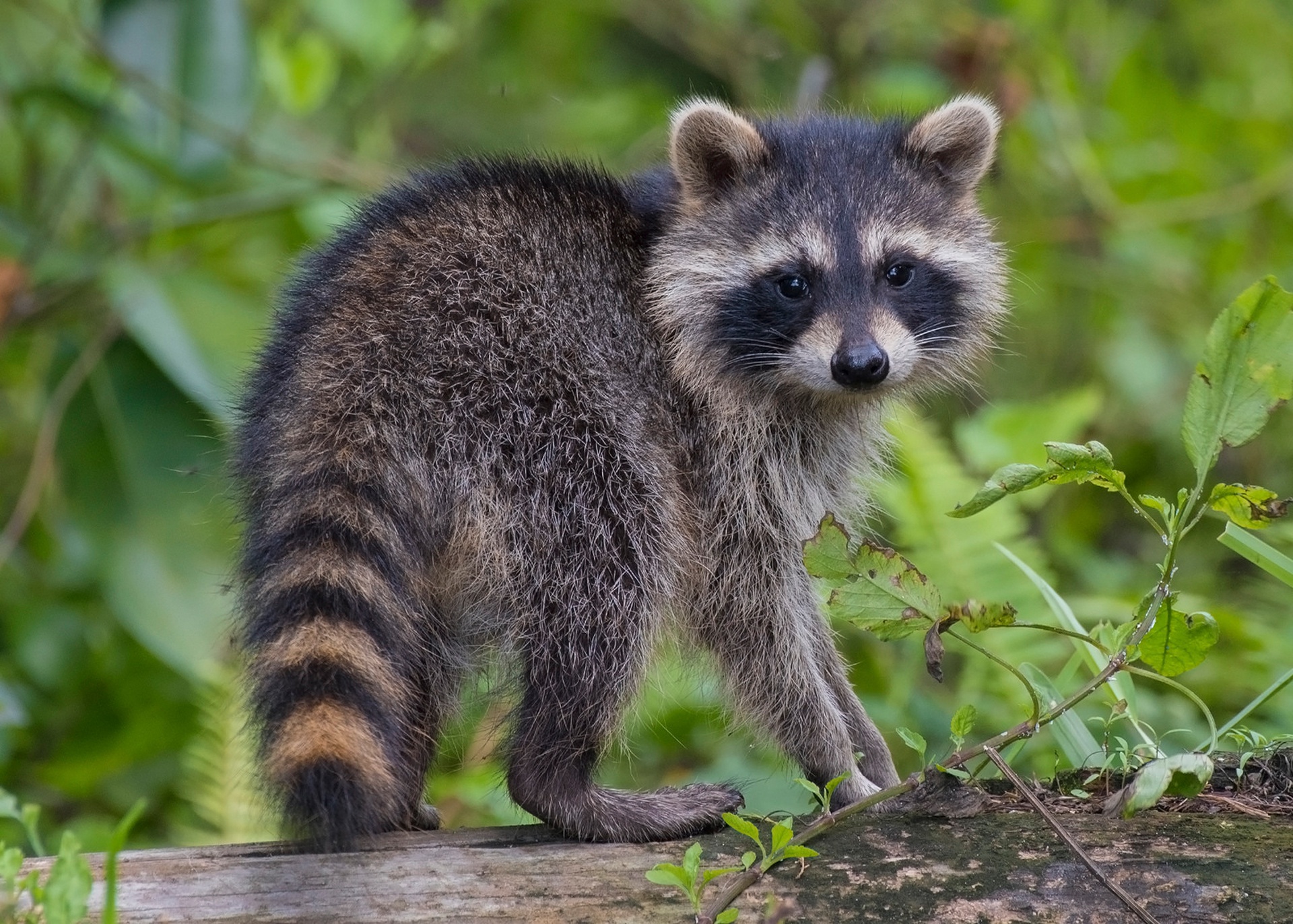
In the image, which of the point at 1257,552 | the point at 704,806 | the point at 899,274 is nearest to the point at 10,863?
the point at 704,806

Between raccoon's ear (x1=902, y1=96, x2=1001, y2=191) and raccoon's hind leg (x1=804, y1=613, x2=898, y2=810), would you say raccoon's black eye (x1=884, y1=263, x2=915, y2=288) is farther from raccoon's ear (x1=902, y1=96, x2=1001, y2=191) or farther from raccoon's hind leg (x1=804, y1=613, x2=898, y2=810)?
raccoon's hind leg (x1=804, y1=613, x2=898, y2=810)

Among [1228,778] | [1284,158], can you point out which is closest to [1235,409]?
[1228,778]

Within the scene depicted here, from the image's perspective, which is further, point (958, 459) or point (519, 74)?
point (519, 74)

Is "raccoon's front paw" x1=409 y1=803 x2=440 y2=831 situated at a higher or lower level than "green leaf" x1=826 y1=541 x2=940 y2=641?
lower

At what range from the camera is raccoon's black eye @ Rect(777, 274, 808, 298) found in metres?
4.22

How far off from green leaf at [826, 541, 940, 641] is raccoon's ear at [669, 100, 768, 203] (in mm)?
1714

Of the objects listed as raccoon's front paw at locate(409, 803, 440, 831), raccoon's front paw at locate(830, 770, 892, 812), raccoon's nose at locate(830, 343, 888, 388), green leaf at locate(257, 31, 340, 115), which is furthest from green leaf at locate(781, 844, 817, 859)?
green leaf at locate(257, 31, 340, 115)

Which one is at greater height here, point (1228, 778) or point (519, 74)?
point (519, 74)

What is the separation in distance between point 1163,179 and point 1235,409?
16.2 ft

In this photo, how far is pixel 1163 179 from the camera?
755 centimetres

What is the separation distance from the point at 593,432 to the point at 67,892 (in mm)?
1818

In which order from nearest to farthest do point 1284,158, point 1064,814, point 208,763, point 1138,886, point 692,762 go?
point 1138,886 < point 1064,814 < point 208,763 < point 692,762 < point 1284,158

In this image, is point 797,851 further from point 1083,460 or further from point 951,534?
point 951,534

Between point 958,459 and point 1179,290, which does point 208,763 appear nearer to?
point 958,459
